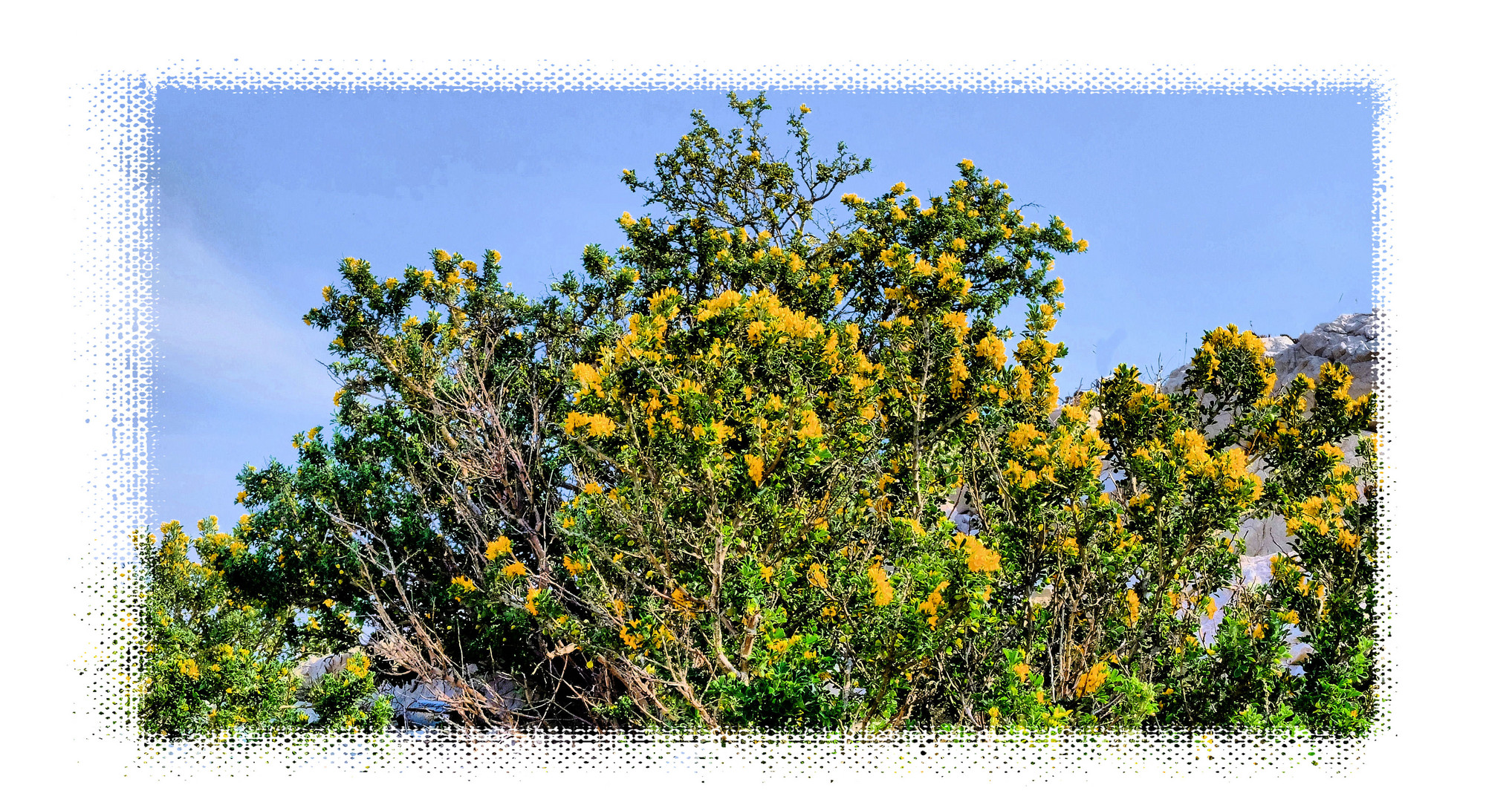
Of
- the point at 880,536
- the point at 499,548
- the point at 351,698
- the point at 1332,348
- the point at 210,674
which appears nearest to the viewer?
the point at 880,536

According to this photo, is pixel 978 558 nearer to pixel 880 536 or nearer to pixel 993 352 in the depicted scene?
pixel 880 536

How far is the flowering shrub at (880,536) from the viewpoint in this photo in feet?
13.6

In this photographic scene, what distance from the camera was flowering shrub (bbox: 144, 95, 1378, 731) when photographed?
415 cm

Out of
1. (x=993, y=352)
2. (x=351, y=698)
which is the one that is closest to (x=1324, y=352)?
(x=993, y=352)

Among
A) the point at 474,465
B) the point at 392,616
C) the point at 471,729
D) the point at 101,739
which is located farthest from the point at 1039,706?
the point at 392,616

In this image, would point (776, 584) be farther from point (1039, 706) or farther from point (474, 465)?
point (474, 465)

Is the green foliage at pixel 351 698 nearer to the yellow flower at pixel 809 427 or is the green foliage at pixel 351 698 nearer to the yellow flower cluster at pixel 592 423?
the yellow flower cluster at pixel 592 423

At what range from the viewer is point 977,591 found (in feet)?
12.1

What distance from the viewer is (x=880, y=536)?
16.8 feet

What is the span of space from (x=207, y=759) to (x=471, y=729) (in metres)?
1.83

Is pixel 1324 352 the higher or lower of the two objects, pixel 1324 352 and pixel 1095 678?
the higher

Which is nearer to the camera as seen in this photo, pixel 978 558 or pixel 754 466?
pixel 978 558

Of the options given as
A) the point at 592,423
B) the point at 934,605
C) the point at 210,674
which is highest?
the point at 592,423

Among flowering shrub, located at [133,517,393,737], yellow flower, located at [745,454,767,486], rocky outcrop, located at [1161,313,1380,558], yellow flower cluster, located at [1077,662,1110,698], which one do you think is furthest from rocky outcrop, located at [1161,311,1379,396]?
flowering shrub, located at [133,517,393,737]
